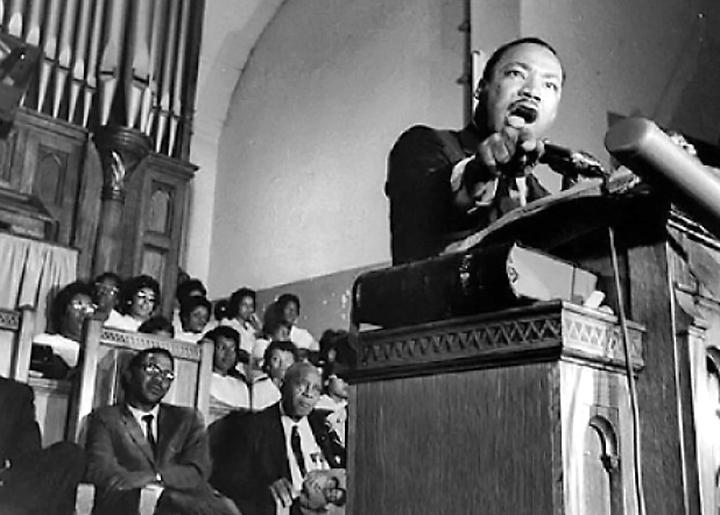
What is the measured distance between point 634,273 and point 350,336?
12.1 inches

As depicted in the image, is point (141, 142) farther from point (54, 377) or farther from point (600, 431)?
point (600, 431)

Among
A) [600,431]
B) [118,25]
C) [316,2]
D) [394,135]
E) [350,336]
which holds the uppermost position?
[316,2]

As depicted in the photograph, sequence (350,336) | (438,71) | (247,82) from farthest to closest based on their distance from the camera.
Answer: (247,82) < (438,71) < (350,336)

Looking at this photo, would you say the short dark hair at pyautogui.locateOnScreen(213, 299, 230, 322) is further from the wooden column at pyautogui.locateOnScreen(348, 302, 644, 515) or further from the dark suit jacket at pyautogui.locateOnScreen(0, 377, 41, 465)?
the wooden column at pyautogui.locateOnScreen(348, 302, 644, 515)

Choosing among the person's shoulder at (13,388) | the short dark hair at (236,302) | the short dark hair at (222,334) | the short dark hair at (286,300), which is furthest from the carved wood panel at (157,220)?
the person's shoulder at (13,388)

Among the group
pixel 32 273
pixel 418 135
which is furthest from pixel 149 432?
pixel 418 135

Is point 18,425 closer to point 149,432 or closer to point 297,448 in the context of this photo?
point 149,432

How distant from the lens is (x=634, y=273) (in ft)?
2.73

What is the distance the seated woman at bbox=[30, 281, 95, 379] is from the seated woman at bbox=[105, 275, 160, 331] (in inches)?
8.4

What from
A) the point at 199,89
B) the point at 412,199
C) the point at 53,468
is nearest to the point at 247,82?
the point at 199,89

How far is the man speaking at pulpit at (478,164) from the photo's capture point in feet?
3.19

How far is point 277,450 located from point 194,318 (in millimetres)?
1563

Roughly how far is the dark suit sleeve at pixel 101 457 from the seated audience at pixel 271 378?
1.30 meters

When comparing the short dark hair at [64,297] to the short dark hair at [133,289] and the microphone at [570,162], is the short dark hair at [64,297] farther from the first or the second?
the microphone at [570,162]
